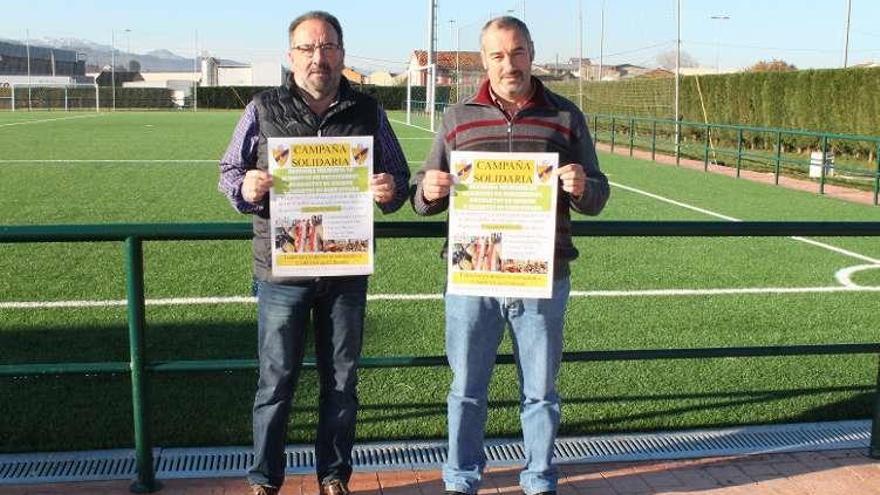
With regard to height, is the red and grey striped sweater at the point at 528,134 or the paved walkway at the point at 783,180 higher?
the red and grey striped sweater at the point at 528,134

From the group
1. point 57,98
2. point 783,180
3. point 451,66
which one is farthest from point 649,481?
point 57,98

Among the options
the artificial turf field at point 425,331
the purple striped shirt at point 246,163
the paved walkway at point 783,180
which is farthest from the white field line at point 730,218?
the purple striped shirt at point 246,163

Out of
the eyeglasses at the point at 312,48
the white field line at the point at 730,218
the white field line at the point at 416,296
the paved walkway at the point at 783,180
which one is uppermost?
the eyeglasses at the point at 312,48

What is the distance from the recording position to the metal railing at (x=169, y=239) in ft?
11.9

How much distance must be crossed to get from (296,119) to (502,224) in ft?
2.65

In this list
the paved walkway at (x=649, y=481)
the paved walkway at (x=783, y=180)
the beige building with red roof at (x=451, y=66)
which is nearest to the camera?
the paved walkway at (x=649, y=481)

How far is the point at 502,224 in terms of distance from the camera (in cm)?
335

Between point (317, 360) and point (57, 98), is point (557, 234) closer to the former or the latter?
point (317, 360)

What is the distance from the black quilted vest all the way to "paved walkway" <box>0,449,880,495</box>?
105 centimetres

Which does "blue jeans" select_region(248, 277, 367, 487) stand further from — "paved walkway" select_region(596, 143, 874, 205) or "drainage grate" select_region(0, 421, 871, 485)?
"paved walkway" select_region(596, 143, 874, 205)

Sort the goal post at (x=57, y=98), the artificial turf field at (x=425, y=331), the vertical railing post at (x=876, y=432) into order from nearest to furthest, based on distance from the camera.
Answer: the vertical railing post at (x=876, y=432) → the artificial turf field at (x=425, y=331) → the goal post at (x=57, y=98)

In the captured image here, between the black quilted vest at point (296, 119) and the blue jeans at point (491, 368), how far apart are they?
65 cm

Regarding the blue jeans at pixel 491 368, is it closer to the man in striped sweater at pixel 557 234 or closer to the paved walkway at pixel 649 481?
the man in striped sweater at pixel 557 234

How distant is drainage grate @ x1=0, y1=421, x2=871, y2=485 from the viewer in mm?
4031
